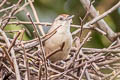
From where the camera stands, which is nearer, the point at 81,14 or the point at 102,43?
the point at 102,43

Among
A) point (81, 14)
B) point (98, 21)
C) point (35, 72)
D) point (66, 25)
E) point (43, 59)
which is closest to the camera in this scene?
point (43, 59)

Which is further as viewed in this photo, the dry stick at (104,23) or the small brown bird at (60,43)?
the small brown bird at (60,43)

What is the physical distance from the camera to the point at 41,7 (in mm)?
5418

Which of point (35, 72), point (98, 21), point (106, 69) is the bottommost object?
point (106, 69)

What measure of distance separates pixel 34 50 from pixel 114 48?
2.52 ft

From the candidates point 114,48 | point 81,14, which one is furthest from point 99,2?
point 114,48

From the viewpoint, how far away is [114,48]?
3.51 metres

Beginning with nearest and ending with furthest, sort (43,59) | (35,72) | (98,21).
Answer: (43,59), (35,72), (98,21)

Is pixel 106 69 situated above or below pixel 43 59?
below

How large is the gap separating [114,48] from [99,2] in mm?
1994

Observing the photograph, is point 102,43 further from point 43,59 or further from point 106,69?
point 43,59

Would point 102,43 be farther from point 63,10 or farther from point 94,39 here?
point 63,10

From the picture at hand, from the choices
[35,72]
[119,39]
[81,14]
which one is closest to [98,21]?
[119,39]

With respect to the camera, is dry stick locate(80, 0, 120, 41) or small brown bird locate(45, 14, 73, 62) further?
small brown bird locate(45, 14, 73, 62)
